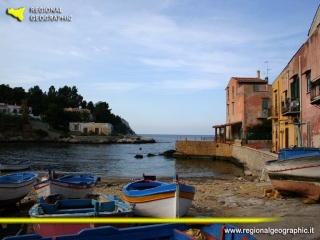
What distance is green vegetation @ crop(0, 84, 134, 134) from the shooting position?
9600 centimetres

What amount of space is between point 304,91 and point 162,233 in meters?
17.8

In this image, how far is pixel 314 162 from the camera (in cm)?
1098

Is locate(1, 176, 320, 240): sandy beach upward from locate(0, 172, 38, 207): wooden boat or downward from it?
downward

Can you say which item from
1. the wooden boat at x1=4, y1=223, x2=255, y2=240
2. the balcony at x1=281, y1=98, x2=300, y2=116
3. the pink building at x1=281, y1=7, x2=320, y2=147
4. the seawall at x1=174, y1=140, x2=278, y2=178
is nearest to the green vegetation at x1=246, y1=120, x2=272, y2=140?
the seawall at x1=174, y1=140, x2=278, y2=178

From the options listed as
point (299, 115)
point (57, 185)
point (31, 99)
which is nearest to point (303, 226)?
point (57, 185)

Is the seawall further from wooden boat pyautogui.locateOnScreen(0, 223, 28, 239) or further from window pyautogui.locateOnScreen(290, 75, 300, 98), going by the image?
wooden boat pyautogui.locateOnScreen(0, 223, 28, 239)

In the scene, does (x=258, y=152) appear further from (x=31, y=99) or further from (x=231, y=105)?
(x=31, y=99)

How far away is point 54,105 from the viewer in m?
98.9

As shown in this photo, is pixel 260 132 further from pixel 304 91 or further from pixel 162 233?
pixel 162 233

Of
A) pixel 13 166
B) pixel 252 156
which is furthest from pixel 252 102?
pixel 13 166

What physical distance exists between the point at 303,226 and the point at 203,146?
37.4 metres

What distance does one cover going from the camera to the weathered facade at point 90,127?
104 m

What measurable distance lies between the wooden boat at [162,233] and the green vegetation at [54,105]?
90.7 m

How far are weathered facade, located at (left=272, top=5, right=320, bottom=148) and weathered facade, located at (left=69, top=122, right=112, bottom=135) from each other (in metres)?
84.7
